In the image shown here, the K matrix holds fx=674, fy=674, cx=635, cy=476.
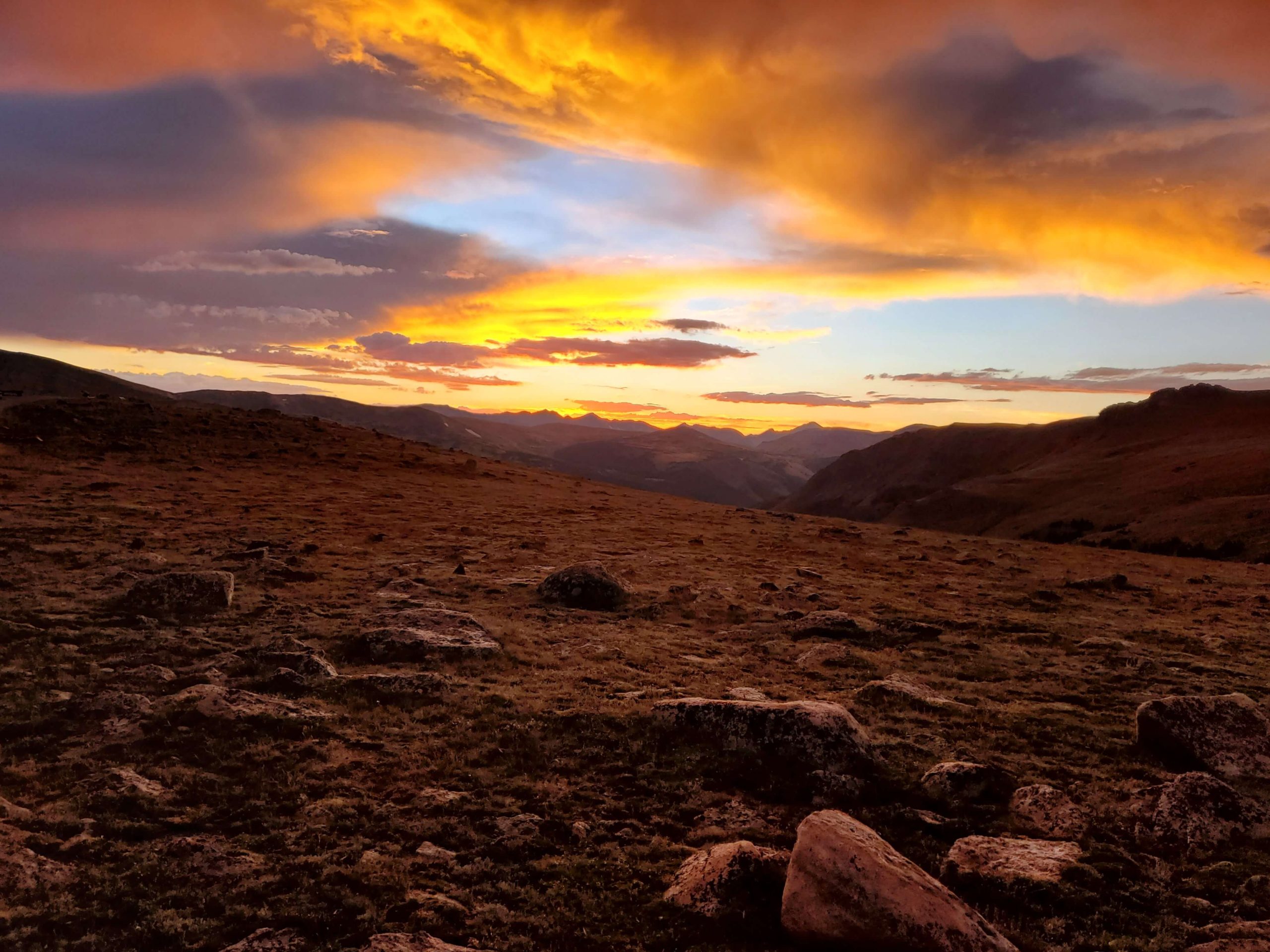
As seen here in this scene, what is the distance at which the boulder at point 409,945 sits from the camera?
6738 mm

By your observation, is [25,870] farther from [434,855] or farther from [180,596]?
[180,596]

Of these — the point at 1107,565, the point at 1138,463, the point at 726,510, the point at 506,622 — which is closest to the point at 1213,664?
the point at 506,622

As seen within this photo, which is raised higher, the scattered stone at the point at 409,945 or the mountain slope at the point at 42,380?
the mountain slope at the point at 42,380

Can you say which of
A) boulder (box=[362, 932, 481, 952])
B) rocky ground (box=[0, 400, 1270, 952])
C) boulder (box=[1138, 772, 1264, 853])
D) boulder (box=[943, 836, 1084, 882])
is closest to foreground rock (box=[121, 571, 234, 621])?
rocky ground (box=[0, 400, 1270, 952])

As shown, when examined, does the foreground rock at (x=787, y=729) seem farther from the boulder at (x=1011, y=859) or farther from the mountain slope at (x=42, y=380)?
the mountain slope at (x=42, y=380)

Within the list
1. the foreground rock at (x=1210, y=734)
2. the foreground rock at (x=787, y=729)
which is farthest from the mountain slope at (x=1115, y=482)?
the foreground rock at (x=787, y=729)

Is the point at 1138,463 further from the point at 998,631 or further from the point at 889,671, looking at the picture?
the point at 889,671

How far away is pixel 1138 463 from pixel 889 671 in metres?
104

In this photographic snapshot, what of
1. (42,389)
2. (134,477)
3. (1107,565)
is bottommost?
(1107,565)

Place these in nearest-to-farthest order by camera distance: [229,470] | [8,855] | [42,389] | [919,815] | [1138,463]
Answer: [8,855] → [919,815] → [229,470] → [1138,463] → [42,389]

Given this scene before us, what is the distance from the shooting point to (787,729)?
1150 centimetres

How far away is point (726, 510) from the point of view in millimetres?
56375

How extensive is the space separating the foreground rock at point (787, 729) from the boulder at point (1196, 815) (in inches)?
154

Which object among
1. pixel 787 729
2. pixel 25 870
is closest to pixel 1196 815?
pixel 787 729
